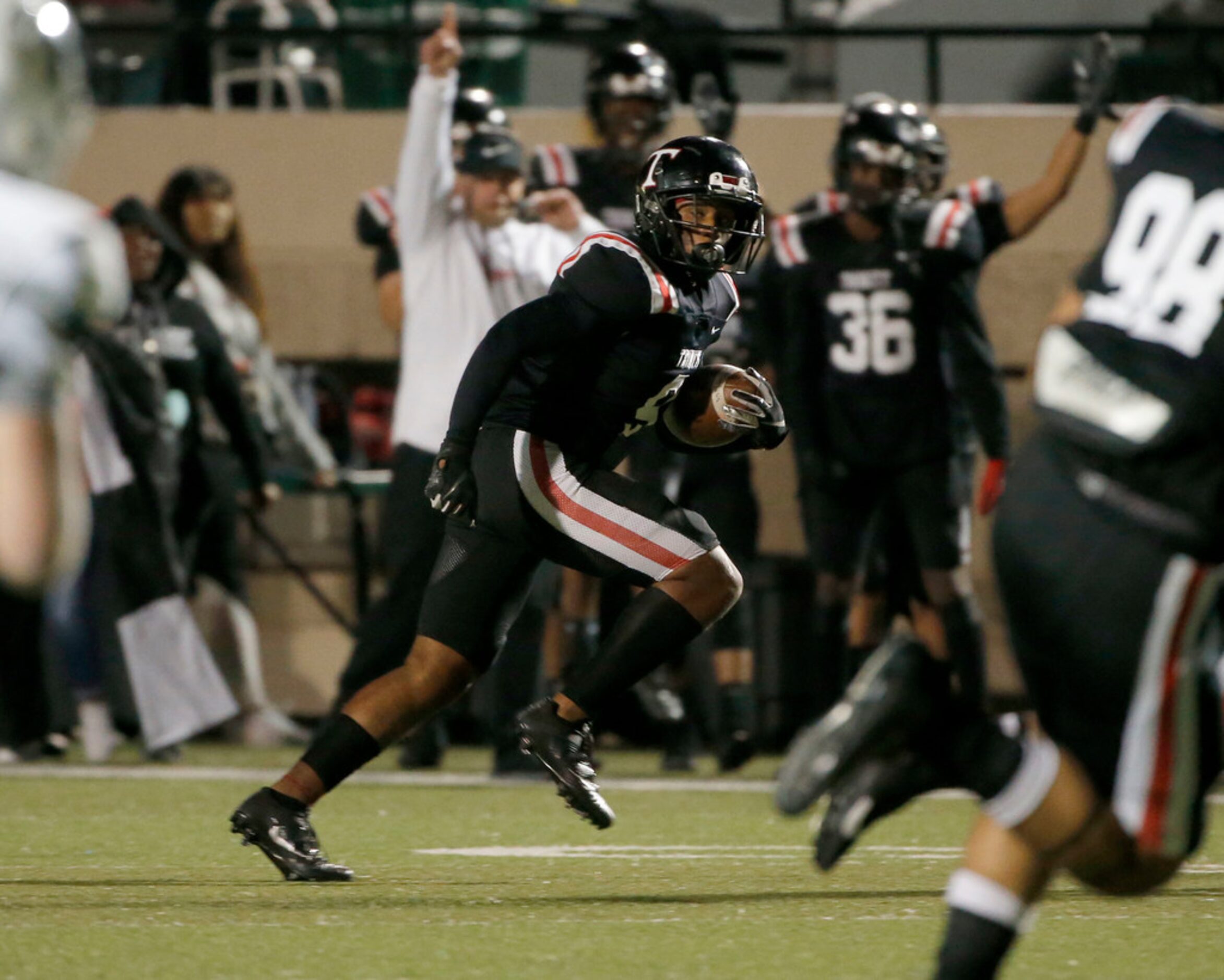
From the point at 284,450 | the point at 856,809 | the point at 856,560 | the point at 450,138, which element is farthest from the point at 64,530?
the point at 284,450

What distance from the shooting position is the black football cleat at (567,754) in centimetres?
476

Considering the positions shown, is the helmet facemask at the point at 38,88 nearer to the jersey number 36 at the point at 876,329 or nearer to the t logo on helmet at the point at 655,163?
the t logo on helmet at the point at 655,163

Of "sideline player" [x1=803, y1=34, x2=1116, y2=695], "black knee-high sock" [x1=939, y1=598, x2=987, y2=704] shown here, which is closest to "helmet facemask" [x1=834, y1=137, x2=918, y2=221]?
"sideline player" [x1=803, y1=34, x2=1116, y2=695]

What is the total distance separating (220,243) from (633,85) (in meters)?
1.81

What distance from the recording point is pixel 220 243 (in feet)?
28.2

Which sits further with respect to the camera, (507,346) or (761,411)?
(761,411)

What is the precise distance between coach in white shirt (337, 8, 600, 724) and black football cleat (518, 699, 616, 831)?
216 cm

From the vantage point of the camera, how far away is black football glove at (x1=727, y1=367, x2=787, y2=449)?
511 centimetres

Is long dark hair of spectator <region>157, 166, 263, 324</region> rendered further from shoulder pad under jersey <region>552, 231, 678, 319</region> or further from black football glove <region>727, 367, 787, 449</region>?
black football glove <region>727, 367, 787, 449</region>

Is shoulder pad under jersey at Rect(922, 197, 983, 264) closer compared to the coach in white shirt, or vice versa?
the coach in white shirt

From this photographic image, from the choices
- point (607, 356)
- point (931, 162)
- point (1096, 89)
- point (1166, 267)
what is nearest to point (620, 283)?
point (607, 356)

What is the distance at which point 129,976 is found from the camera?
3.62 metres

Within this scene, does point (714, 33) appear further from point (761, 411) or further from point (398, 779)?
point (761, 411)

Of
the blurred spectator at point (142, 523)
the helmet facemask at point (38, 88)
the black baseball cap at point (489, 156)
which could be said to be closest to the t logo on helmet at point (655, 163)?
the black baseball cap at point (489, 156)
